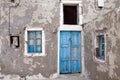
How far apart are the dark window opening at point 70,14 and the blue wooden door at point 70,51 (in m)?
0.88

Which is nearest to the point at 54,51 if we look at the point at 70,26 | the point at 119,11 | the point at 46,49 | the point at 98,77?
the point at 46,49

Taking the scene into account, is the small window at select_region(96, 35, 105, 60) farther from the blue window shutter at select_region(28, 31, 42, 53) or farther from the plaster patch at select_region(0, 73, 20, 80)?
the plaster patch at select_region(0, 73, 20, 80)

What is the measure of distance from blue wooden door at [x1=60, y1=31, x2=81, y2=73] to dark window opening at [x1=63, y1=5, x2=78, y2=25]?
34.6 inches

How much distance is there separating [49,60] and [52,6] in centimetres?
262

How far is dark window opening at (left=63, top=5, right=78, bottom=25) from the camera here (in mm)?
11102

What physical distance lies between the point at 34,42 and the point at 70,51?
72.2 inches

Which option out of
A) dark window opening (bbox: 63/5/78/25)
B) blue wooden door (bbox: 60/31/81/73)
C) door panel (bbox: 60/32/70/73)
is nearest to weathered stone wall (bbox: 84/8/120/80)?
blue wooden door (bbox: 60/31/81/73)

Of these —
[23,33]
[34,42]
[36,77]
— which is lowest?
[36,77]

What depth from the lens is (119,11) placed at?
6230 mm

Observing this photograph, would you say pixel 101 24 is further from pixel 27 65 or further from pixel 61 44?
pixel 27 65

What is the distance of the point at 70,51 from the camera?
1054 centimetres

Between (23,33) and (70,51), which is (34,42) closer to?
(23,33)

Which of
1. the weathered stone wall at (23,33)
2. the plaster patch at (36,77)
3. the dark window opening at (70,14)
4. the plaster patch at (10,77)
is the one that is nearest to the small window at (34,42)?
the weathered stone wall at (23,33)

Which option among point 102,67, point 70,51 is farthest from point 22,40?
point 102,67
